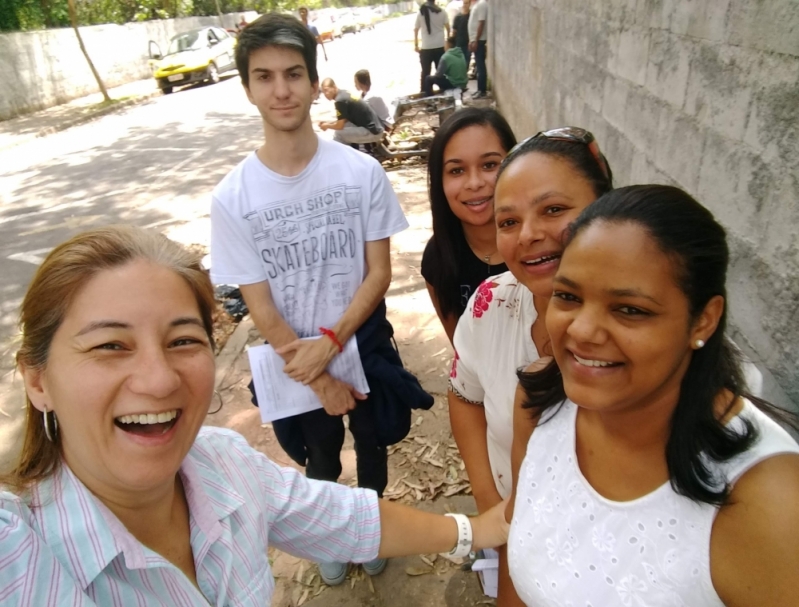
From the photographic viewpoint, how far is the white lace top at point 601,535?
3.43ft

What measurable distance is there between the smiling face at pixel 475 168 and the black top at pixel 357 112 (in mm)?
6816

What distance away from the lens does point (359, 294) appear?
239 cm

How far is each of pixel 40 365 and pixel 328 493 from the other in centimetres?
87

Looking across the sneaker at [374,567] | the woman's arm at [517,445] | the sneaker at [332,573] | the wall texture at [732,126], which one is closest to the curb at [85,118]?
the sneaker at [332,573]

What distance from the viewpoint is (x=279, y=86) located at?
221cm

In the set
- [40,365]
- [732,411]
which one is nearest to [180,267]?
[40,365]

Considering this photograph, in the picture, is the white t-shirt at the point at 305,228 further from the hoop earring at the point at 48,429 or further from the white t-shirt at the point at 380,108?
the white t-shirt at the point at 380,108

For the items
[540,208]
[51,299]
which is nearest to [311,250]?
[540,208]

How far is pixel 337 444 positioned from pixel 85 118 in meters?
16.0

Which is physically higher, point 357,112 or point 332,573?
point 357,112

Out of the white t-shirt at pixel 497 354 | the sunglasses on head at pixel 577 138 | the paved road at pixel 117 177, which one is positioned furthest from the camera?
the paved road at pixel 117 177

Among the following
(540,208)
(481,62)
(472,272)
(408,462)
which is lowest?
(408,462)

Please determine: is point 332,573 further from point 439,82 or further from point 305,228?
point 439,82

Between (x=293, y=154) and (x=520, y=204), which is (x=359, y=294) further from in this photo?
(x=520, y=204)
